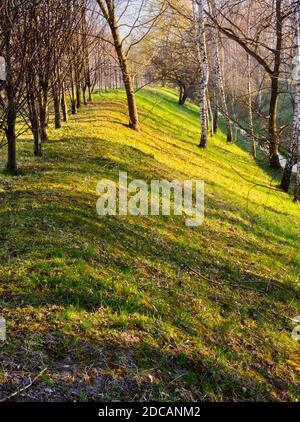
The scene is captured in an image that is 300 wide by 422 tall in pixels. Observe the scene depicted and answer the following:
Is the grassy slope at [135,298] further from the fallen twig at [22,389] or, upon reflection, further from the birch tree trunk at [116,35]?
the birch tree trunk at [116,35]

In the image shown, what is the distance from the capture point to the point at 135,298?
562cm

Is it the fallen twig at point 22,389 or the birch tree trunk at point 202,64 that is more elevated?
the birch tree trunk at point 202,64

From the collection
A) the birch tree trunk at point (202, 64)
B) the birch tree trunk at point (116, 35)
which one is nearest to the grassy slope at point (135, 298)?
the birch tree trunk at point (116, 35)

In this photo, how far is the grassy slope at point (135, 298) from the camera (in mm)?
4309

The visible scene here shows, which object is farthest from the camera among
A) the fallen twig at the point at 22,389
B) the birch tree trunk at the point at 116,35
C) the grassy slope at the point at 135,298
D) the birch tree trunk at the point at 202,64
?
the birch tree trunk at the point at 202,64

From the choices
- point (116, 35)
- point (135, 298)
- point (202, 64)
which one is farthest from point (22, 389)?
point (202, 64)

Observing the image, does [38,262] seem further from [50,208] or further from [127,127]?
[127,127]

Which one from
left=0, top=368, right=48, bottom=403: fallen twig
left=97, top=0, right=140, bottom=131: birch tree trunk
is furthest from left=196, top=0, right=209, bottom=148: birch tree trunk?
left=0, top=368, right=48, bottom=403: fallen twig

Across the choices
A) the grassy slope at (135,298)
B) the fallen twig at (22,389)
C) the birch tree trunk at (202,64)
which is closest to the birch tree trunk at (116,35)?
the birch tree trunk at (202,64)

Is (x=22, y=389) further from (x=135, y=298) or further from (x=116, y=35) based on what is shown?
(x=116, y=35)

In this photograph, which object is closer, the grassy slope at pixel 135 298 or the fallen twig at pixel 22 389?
the fallen twig at pixel 22 389

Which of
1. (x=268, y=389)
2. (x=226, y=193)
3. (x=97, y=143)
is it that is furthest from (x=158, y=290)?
(x=97, y=143)

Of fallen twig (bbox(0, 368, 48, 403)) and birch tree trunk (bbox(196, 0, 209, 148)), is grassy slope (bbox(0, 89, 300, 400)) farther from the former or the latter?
birch tree trunk (bbox(196, 0, 209, 148))

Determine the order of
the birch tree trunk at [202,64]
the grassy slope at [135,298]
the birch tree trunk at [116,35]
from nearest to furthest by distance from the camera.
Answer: the grassy slope at [135,298] < the birch tree trunk at [116,35] < the birch tree trunk at [202,64]
